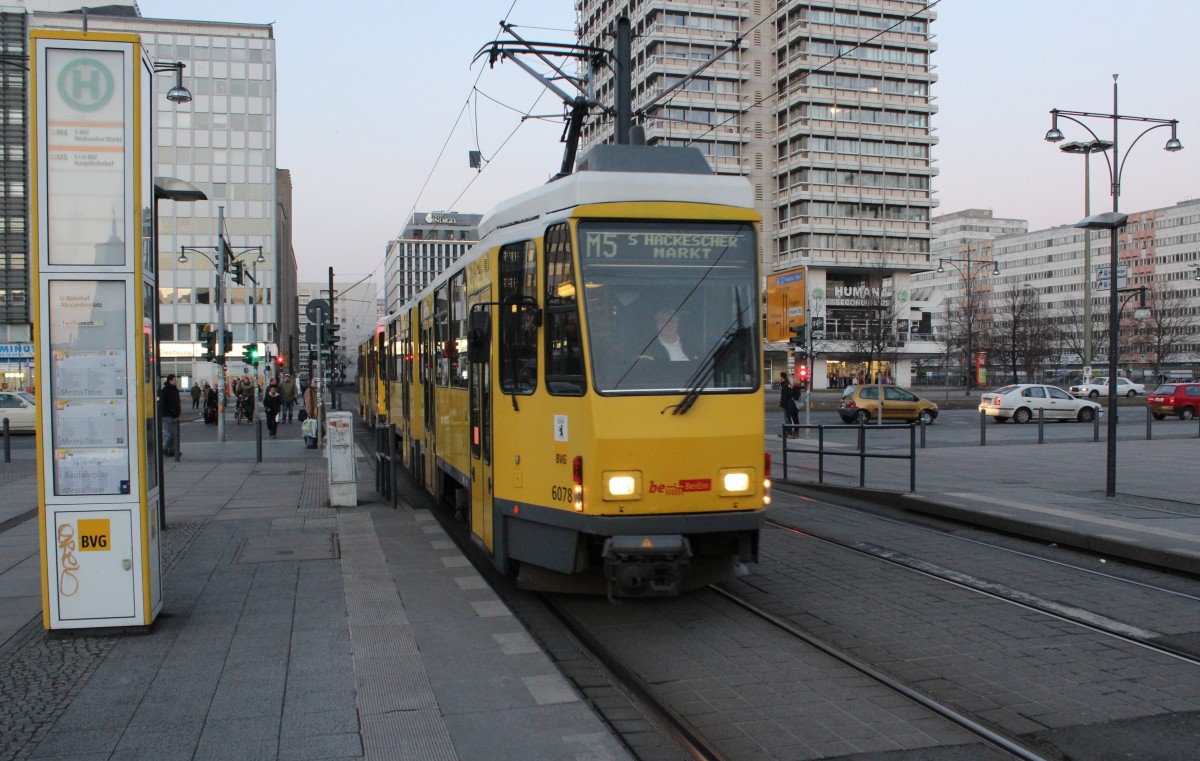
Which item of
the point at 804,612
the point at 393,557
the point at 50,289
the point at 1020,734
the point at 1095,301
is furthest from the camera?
the point at 1095,301

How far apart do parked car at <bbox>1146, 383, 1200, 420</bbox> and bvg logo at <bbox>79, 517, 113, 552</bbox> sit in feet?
134

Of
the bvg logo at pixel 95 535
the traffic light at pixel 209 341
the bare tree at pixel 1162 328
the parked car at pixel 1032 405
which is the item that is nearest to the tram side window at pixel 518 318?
the bvg logo at pixel 95 535

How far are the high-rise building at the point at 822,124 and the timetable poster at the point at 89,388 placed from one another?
70.7 metres

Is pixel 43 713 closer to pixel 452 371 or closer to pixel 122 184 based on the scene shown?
pixel 122 184

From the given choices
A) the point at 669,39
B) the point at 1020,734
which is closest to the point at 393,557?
the point at 1020,734

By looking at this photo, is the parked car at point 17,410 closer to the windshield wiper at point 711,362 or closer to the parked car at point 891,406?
the parked car at point 891,406

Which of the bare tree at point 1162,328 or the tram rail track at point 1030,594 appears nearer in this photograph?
the tram rail track at point 1030,594

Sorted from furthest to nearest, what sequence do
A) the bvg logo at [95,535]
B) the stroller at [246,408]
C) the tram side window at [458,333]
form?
the stroller at [246,408], the tram side window at [458,333], the bvg logo at [95,535]

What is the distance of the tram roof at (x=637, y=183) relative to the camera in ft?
23.9

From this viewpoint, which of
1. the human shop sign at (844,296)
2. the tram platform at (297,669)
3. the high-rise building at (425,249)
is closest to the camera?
the tram platform at (297,669)

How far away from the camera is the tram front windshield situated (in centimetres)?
705

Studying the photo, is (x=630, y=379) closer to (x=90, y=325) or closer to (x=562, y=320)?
(x=562, y=320)

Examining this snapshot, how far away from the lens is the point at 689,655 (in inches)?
261

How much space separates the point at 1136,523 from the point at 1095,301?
12260 cm
